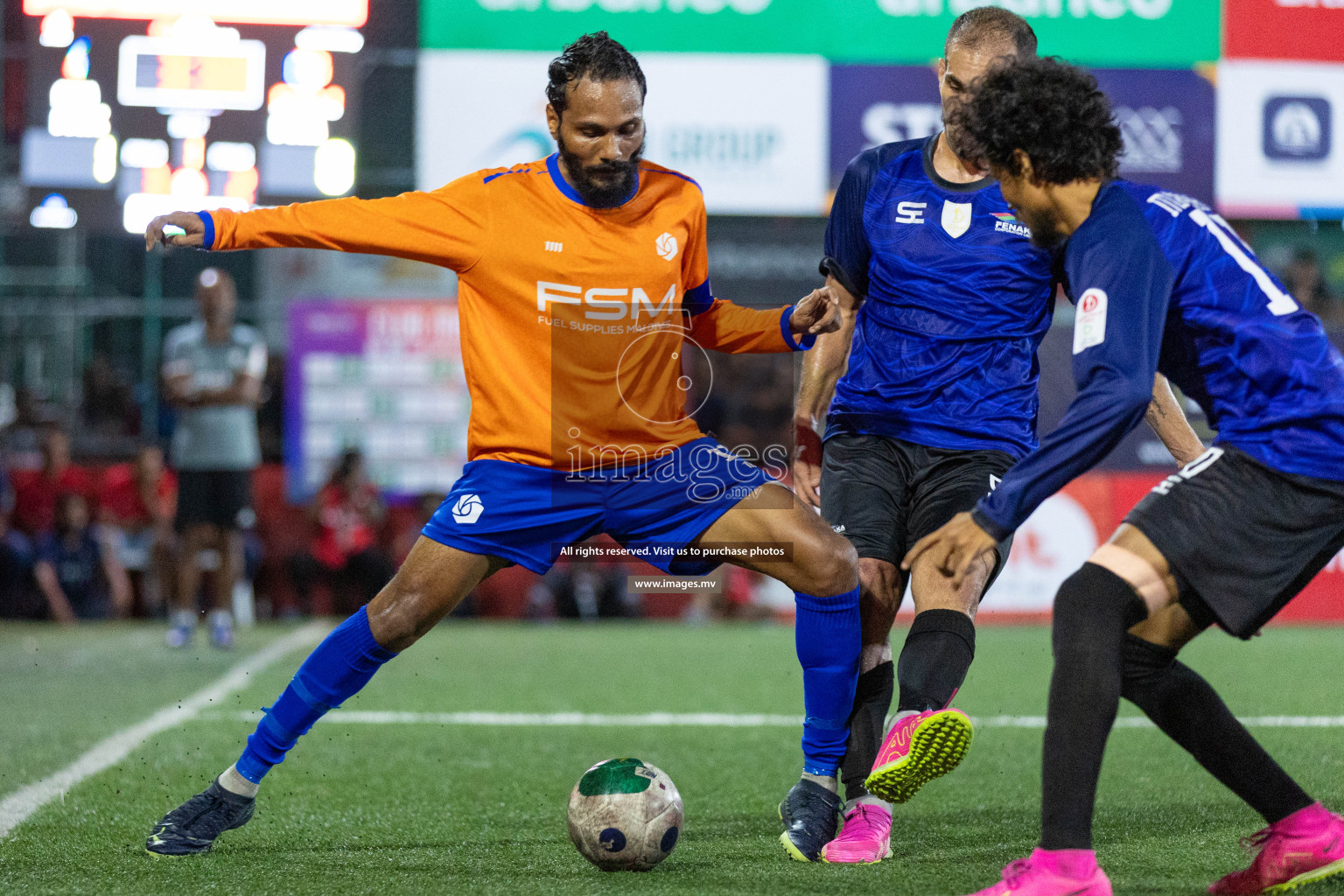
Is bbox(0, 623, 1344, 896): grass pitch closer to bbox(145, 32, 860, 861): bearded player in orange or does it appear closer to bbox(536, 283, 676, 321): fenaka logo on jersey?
bbox(145, 32, 860, 861): bearded player in orange

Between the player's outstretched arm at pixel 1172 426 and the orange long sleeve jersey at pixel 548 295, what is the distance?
49.9 inches

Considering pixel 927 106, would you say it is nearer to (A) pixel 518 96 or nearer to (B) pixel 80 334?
(A) pixel 518 96

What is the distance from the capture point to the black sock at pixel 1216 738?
3.28 meters

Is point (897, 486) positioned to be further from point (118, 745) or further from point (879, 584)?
point (118, 745)

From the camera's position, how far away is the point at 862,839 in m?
3.73

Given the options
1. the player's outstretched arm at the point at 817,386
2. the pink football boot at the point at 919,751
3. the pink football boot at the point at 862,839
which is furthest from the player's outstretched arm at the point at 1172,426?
the pink football boot at the point at 862,839

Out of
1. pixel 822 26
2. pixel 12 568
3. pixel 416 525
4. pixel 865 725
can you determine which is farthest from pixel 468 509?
pixel 822 26

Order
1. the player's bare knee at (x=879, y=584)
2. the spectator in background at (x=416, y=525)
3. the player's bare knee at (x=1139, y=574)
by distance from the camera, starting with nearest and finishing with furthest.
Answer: the player's bare knee at (x=1139, y=574)
the player's bare knee at (x=879, y=584)
the spectator in background at (x=416, y=525)

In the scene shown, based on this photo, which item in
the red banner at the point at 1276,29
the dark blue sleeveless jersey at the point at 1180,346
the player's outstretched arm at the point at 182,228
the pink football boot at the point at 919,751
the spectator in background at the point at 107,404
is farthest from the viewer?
the spectator in background at the point at 107,404

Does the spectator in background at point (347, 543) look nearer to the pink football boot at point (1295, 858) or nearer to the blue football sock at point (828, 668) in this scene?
the blue football sock at point (828, 668)

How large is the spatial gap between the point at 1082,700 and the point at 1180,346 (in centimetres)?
83

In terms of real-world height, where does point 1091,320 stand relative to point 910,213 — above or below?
below

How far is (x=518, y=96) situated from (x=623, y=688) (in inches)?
264

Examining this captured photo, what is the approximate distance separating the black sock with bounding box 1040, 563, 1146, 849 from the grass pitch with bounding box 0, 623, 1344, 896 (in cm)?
47
